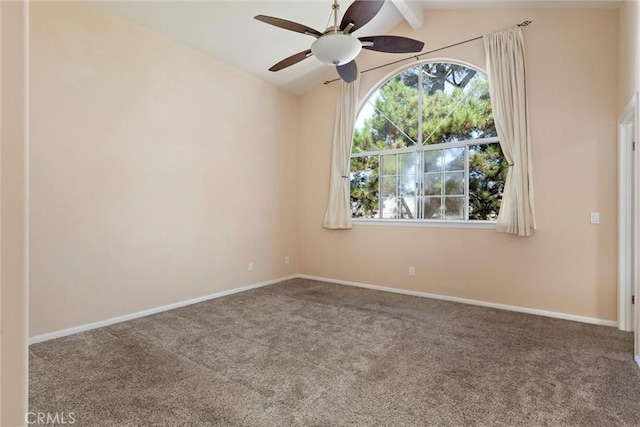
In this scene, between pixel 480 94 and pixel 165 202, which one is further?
pixel 480 94

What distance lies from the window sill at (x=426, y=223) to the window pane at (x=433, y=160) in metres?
0.74

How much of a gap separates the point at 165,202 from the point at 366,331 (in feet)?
8.83

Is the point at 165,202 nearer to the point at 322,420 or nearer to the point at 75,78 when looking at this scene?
the point at 75,78

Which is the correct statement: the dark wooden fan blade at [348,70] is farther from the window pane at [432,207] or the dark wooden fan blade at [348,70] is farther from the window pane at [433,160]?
the window pane at [432,207]

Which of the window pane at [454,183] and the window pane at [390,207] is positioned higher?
the window pane at [454,183]

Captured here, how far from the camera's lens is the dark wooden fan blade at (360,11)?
2.28 meters

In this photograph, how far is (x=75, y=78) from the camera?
9.77 ft

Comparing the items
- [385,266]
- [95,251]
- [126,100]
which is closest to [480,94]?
[385,266]

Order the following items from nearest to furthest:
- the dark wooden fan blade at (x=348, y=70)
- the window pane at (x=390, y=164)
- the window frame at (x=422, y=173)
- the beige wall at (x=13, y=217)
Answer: the beige wall at (x=13, y=217)
the dark wooden fan blade at (x=348, y=70)
the window frame at (x=422, y=173)
the window pane at (x=390, y=164)

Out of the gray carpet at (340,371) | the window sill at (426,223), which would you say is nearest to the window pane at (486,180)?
the window sill at (426,223)

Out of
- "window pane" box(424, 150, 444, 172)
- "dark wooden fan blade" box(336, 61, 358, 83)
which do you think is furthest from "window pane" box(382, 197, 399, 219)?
"dark wooden fan blade" box(336, 61, 358, 83)

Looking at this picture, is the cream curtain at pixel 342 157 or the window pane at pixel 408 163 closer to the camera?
the window pane at pixel 408 163

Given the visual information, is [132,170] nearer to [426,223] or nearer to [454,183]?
[426,223]

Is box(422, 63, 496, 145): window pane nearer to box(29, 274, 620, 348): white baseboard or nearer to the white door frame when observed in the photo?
the white door frame
